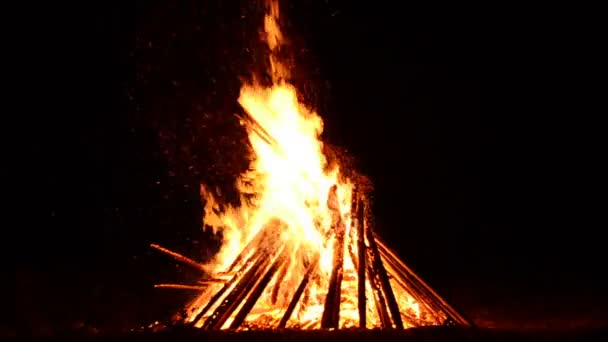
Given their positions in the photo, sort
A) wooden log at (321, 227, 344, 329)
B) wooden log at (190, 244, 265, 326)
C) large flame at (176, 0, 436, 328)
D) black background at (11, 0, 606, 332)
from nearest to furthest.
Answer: wooden log at (321, 227, 344, 329) → wooden log at (190, 244, 265, 326) → large flame at (176, 0, 436, 328) → black background at (11, 0, 606, 332)

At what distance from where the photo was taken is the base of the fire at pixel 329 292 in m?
4.89

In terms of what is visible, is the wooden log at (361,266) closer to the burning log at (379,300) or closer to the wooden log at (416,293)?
the burning log at (379,300)

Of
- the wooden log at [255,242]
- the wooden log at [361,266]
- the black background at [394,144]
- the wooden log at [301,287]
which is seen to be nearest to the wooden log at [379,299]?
the wooden log at [361,266]

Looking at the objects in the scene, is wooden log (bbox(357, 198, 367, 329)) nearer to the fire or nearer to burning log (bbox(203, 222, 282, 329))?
the fire

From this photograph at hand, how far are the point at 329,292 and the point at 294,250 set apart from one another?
964 millimetres

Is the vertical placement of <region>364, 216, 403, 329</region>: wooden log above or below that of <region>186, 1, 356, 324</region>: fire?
below

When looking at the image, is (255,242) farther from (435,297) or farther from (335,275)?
(435,297)

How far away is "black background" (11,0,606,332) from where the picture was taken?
31.2 ft

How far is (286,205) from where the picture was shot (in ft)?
20.2

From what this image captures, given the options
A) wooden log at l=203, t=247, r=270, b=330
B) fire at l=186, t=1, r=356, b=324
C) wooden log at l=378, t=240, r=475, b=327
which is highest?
fire at l=186, t=1, r=356, b=324

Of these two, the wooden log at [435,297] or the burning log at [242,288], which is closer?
the burning log at [242,288]

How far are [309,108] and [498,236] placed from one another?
4937 mm

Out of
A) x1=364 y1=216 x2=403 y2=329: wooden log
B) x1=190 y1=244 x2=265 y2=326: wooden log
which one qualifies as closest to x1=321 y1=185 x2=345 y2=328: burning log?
x1=364 y1=216 x2=403 y2=329: wooden log

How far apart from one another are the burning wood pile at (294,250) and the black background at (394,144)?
101 inches
